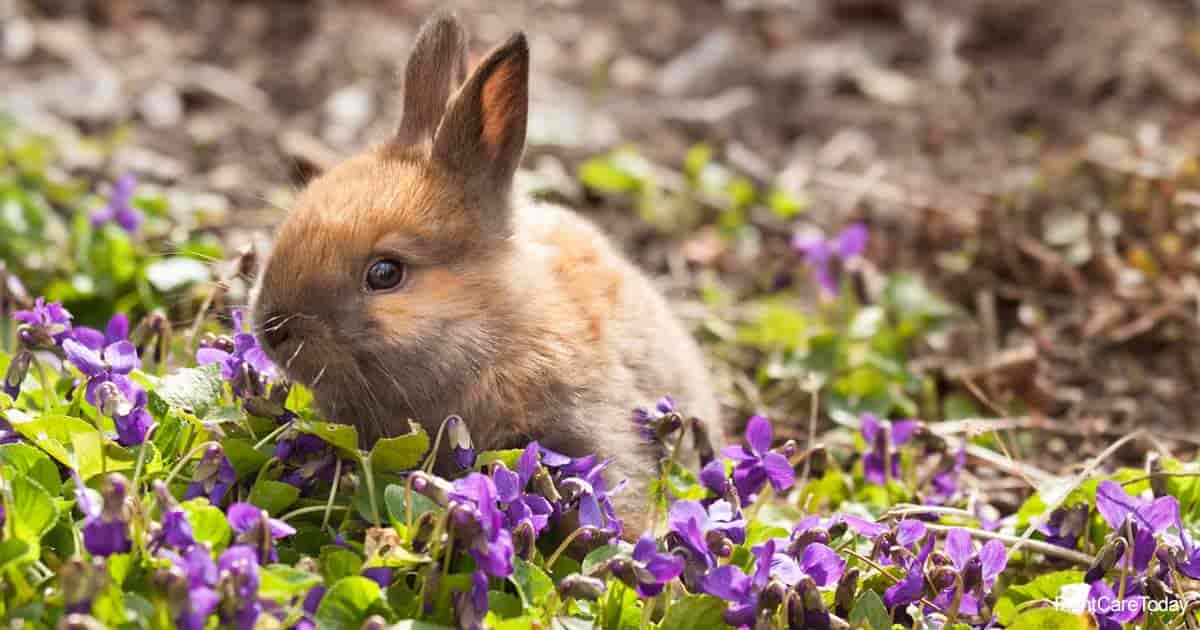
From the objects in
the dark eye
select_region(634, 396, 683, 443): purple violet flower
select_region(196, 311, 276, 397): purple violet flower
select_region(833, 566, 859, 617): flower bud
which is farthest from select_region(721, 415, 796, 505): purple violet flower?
select_region(196, 311, 276, 397): purple violet flower

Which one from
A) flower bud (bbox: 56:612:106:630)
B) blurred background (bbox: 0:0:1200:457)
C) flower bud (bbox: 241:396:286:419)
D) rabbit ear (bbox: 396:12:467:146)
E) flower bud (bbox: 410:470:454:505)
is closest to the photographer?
flower bud (bbox: 56:612:106:630)

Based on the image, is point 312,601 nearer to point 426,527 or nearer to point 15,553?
point 426,527

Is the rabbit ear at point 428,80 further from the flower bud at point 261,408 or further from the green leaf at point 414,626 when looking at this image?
the green leaf at point 414,626

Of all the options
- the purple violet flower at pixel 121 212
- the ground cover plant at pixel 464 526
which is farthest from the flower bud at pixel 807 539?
the purple violet flower at pixel 121 212

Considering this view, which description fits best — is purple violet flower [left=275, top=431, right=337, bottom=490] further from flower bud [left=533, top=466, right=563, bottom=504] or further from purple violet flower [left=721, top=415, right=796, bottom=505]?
purple violet flower [left=721, top=415, right=796, bottom=505]

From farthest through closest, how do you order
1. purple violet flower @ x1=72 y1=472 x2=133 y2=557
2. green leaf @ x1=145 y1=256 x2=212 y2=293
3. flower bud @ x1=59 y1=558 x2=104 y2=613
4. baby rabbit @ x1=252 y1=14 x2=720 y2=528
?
green leaf @ x1=145 y1=256 x2=212 y2=293 < baby rabbit @ x1=252 y1=14 x2=720 y2=528 < purple violet flower @ x1=72 y1=472 x2=133 y2=557 < flower bud @ x1=59 y1=558 x2=104 y2=613

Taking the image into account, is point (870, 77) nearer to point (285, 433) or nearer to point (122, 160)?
point (122, 160)

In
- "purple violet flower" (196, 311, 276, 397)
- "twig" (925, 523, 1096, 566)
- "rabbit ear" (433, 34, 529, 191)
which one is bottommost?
"twig" (925, 523, 1096, 566)

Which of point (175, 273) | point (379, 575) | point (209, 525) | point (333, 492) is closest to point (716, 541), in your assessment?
point (379, 575)
